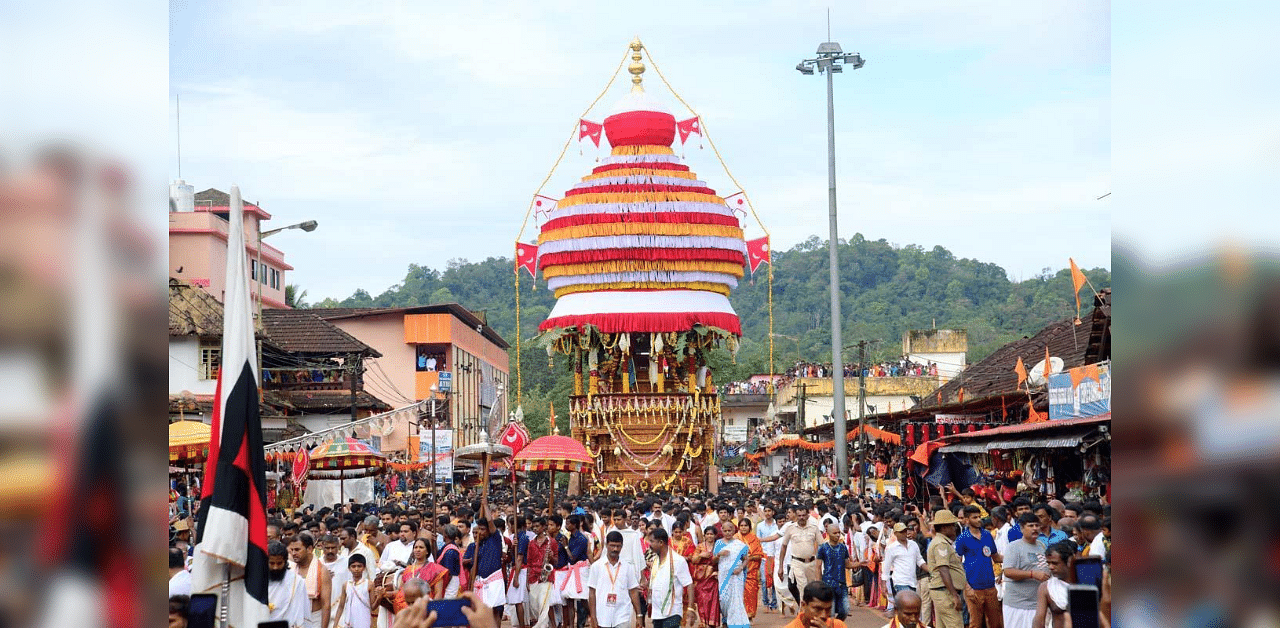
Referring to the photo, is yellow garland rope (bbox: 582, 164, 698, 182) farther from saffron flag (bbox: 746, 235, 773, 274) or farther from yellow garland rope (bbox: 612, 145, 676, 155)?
saffron flag (bbox: 746, 235, 773, 274)

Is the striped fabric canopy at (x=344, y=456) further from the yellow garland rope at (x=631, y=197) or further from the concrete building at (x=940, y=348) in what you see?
the concrete building at (x=940, y=348)

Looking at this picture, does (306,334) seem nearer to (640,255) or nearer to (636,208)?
(640,255)

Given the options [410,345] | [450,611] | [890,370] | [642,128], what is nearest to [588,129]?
[642,128]

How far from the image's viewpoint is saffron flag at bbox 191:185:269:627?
5844 mm

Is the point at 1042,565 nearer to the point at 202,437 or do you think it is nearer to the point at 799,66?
the point at 202,437

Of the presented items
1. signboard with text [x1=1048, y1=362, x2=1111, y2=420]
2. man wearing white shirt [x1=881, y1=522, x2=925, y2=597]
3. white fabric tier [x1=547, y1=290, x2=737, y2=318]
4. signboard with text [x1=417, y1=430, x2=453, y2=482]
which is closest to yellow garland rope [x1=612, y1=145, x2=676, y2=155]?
white fabric tier [x1=547, y1=290, x2=737, y2=318]

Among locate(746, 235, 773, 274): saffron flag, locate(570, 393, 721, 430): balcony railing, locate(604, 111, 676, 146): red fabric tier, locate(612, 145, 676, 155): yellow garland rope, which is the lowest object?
locate(570, 393, 721, 430): balcony railing

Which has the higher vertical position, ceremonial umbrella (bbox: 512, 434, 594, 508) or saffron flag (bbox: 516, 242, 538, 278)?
saffron flag (bbox: 516, 242, 538, 278)

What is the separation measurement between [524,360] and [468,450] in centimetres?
7252

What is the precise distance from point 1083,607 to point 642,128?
36.2 meters

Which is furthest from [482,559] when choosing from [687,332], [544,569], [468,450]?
[687,332]

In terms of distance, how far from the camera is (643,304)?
3928 centimetres

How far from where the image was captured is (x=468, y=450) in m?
18.2

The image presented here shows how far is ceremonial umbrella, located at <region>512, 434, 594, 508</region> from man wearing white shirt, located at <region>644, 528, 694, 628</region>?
5660 mm
